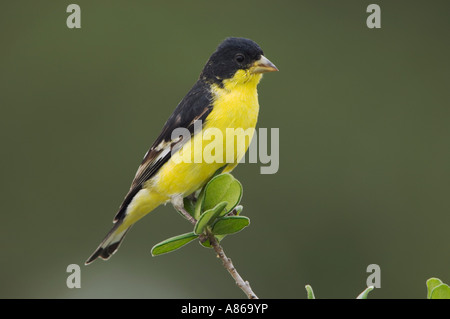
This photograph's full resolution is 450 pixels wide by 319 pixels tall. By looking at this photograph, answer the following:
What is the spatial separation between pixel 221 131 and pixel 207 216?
1029 mm

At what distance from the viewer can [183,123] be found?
3.41 m

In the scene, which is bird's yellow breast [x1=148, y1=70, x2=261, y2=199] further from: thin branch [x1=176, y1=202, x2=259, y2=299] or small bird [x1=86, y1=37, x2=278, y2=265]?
thin branch [x1=176, y1=202, x2=259, y2=299]

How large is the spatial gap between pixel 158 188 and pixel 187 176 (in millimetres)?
195

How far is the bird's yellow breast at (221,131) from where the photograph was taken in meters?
3.19

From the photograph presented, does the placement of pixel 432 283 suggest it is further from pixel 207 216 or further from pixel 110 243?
pixel 110 243

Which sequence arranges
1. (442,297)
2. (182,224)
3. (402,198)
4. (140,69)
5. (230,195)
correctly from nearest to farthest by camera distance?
(442,297)
(230,195)
(182,224)
(402,198)
(140,69)

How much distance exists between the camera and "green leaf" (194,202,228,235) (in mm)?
2270

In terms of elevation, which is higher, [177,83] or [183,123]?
[177,83]

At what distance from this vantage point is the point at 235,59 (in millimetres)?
3537

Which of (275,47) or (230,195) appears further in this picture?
(275,47)

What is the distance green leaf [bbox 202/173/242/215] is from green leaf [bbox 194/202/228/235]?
72 millimetres

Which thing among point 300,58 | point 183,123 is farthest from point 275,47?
point 183,123

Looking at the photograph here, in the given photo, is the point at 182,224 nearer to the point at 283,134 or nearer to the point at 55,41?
the point at 283,134

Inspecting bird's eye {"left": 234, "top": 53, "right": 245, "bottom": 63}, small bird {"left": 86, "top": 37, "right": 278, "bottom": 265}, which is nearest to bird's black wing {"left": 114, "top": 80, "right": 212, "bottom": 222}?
small bird {"left": 86, "top": 37, "right": 278, "bottom": 265}
